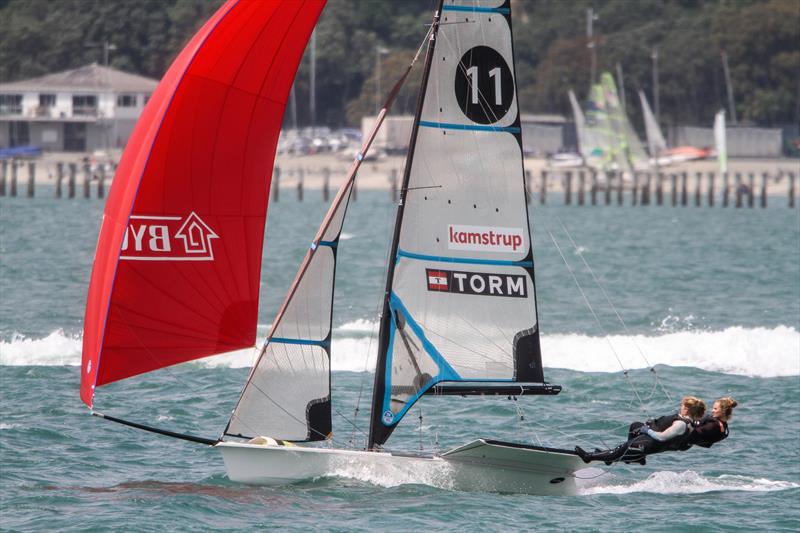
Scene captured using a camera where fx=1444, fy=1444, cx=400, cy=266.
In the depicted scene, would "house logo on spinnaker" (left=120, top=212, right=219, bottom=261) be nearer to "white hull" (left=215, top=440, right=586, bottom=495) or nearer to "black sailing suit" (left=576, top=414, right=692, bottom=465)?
"white hull" (left=215, top=440, right=586, bottom=495)

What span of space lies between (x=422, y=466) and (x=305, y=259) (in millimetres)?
2275

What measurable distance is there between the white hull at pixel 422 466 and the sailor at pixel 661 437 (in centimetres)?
50

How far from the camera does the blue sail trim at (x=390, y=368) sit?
1365 cm

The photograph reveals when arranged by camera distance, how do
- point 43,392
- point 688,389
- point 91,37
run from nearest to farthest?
point 43,392
point 688,389
point 91,37

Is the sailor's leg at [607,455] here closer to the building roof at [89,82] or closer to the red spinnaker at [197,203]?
the red spinnaker at [197,203]

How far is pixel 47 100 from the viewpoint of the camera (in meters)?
85.3

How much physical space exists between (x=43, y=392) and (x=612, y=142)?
194 ft

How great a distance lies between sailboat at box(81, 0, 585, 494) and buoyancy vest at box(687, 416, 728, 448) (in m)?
1.17

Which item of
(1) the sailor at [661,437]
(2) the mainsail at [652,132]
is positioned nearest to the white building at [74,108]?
(2) the mainsail at [652,132]

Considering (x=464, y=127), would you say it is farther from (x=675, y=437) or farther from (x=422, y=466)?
(x=675, y=437)

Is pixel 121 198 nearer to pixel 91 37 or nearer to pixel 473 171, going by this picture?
pixel 473 171

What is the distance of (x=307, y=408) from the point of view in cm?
1371

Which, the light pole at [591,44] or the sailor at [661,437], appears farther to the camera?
the light pole at [591,44]

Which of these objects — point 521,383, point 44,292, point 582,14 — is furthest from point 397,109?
point 521,383
